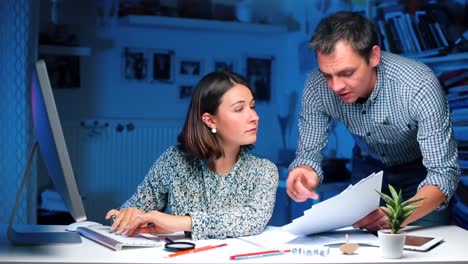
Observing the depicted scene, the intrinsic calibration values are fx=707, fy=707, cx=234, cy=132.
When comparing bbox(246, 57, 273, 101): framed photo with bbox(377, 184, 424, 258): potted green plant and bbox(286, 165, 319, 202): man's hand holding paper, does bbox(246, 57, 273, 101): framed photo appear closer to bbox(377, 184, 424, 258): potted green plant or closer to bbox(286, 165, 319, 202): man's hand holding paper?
bbox(286, 165, 319, 202): man's hand holding paper

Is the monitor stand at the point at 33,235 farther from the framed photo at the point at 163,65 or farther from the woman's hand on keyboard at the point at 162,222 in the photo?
the framed photo at the point at 163,65

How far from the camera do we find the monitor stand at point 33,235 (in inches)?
70.7

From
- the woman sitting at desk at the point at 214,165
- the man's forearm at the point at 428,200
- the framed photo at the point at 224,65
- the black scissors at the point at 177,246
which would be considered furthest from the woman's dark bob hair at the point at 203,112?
the framed photo at the point at 224,65

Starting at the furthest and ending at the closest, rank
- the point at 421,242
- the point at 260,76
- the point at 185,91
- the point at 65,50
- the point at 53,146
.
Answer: the point at 260,76, the point at 185,91, the point at 65,50, the point at 421,242, the point at 53,146

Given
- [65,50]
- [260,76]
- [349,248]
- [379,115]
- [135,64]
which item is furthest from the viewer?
[260,76]

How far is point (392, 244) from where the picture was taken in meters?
1.67

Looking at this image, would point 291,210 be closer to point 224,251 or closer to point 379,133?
point 379,133

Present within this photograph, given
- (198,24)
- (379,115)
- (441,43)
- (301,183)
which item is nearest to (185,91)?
(198,24)

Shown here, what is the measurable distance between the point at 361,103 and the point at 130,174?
114 inches

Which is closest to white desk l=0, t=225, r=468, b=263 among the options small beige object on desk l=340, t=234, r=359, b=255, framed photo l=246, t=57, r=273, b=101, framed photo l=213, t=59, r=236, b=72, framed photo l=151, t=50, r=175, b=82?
small beige object on desk l=340, t=234, r=359, b=255

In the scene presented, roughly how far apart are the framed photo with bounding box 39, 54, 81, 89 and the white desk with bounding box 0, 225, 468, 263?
3.06 m

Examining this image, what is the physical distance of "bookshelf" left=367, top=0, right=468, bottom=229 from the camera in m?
4.00

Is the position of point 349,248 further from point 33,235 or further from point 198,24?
point 198,24

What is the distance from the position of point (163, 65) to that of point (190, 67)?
0.66ft
